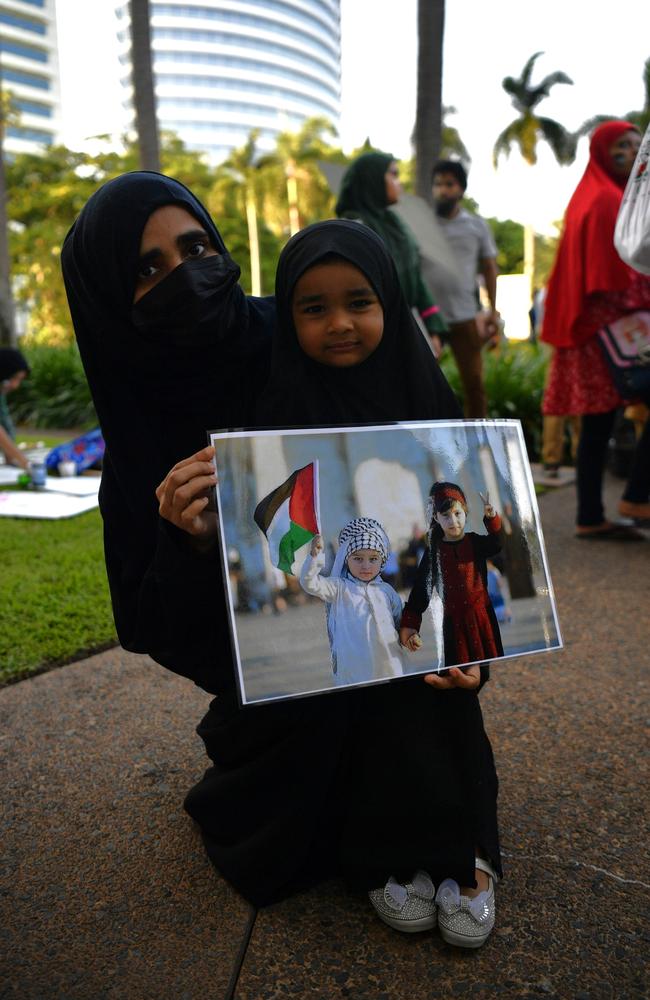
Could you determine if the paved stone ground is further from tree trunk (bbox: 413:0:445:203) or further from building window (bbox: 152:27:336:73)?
building window (bbox: 152:27:336:73)

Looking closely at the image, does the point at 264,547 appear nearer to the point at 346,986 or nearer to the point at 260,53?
the point at 346,986

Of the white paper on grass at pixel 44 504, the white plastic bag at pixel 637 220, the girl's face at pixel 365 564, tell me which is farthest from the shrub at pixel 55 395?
the girl's face at pixel 365 564

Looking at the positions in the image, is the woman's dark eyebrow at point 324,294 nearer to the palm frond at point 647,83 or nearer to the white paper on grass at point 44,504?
the white paper on grass at point 44,504

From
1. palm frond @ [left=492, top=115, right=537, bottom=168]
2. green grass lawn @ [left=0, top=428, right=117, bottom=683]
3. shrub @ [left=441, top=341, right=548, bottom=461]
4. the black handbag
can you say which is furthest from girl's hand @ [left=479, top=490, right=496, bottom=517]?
palm frond @ [left=492, top=115, right=537, bottom=168]

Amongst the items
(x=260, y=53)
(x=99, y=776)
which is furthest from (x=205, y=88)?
(x=99, y=776)

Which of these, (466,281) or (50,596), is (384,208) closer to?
(466,281)

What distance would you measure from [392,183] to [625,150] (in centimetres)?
112

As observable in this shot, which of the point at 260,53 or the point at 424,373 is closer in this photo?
the point at 424,373

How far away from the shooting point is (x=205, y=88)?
110 meters

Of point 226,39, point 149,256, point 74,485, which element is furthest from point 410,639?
point 226,39

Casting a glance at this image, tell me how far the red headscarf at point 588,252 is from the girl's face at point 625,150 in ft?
0.08

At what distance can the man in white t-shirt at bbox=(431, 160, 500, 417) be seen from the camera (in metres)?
5.38

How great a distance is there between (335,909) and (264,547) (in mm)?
792

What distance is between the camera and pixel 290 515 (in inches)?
56.4
